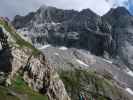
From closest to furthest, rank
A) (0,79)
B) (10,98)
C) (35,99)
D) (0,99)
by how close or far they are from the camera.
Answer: (0,99)
(10,98)
(35,99)
(0,79)

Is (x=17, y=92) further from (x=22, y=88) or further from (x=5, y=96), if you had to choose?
(x=22, y=88)

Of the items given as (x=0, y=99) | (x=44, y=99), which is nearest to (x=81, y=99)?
(x=0, y=99)

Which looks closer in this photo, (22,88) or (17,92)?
(17,92)

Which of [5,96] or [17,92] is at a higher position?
[5,96]

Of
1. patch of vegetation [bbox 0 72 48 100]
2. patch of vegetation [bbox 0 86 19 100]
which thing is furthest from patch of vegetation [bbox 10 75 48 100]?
patch of vegetation [bbox 0 86 19 100]

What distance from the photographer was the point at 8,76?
178 metres

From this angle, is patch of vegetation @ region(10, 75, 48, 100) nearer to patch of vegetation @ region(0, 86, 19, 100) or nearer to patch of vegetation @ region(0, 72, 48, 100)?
patch of vegetation @ region(0, 72, 48, 100)

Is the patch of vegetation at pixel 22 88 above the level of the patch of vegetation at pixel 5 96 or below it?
below

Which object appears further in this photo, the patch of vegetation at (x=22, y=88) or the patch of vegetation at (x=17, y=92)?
the patch of vegetation at (x=22, y=88)

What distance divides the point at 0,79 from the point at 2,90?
90.3ft

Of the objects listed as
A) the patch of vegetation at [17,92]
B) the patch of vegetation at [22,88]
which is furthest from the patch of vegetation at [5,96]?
the patch of vegetation at [22,88]

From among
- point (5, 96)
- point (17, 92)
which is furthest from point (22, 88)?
point (5, 96)

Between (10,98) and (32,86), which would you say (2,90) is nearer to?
(10,98)

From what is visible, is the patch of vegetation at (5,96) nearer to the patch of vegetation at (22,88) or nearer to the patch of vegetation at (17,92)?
the patch of vegetation at (17,92)
